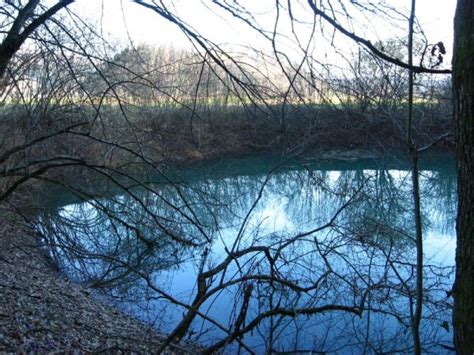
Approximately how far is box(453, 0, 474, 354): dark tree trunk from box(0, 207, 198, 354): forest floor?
2.20 metres

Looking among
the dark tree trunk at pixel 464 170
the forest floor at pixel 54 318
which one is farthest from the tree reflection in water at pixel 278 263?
the dark tree trunk at pixel 464 170

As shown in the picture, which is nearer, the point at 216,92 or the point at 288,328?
the point at 216,92

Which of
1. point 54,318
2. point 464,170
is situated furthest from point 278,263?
point 464,170

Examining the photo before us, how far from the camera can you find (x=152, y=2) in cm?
254

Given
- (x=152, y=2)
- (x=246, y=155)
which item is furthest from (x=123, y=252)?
(x=246, y=155)

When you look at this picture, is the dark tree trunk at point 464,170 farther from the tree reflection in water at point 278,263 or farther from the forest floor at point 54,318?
the forest floor at point 54,318

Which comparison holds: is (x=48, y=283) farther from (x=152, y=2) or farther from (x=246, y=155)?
(x=246, y=155)

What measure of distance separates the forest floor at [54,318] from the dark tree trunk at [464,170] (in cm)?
220

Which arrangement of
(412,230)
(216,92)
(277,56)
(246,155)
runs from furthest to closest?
(246,155), (412,230), (216,92), (277,56)

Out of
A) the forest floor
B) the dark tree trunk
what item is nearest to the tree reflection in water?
the forest floor

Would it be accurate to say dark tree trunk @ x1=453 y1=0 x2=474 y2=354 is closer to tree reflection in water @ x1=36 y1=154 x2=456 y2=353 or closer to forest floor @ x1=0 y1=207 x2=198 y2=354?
tree reflection in water @ x1=36 y1=154 x2=456 y2=353

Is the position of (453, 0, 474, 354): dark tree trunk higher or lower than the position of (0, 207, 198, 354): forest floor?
higher

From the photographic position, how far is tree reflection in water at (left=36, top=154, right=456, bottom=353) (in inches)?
193

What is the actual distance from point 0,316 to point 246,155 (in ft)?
59.8
